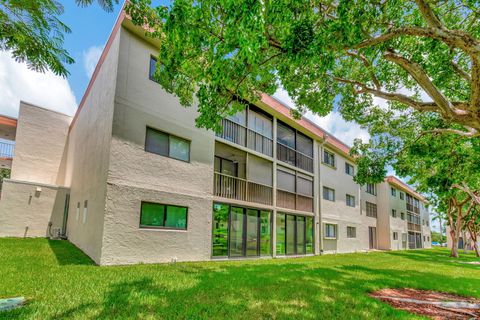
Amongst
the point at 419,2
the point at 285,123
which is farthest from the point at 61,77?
the point at 285,123

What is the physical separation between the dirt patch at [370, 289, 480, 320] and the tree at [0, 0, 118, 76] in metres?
8.81

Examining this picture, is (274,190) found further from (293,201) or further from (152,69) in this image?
(152,69)

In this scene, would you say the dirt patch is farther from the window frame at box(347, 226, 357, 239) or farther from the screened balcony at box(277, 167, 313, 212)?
the window frame at box(347, 226, 357, 239)

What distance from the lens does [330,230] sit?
21484 millimetres

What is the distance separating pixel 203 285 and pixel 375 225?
3011 cm

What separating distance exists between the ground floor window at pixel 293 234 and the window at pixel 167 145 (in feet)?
24.4

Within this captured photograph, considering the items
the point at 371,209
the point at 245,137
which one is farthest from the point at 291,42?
the point at 371,209

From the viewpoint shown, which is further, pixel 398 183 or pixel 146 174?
pixel 398 183

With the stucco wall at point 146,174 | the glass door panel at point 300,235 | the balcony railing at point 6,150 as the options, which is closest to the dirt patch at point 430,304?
the stucco wall at point 146,174

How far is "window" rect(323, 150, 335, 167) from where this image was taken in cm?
2232

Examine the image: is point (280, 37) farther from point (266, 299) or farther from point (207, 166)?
point (207, 166)

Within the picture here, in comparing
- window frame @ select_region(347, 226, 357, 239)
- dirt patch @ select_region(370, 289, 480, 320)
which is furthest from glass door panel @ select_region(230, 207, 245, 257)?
window frame @ select_region(347, 226, 357, 239)

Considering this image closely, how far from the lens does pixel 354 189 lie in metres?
25.9

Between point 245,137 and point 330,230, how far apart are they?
458 inches
